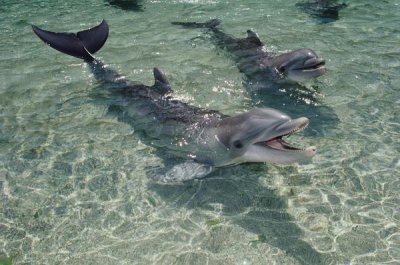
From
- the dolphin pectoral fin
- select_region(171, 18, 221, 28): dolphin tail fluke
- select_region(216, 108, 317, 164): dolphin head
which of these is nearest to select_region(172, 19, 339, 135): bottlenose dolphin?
select_region(216, 108, 317, 164): dolphin head

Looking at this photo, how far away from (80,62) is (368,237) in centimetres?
741

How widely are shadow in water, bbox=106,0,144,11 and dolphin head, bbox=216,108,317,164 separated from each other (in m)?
9.42

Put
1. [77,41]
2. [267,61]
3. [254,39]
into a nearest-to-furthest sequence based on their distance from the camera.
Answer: [267,61] → [77,41] → [254,39]

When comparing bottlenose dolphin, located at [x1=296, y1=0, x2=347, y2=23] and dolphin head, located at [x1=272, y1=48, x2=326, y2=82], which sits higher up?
dolphin head, located at [x1=272, y1=48, x2=326, y2=82]

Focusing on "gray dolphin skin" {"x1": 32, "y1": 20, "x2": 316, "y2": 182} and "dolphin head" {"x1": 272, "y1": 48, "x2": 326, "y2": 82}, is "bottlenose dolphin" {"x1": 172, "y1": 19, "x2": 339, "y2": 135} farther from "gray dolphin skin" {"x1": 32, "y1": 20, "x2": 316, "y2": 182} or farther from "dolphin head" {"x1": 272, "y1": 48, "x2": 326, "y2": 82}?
"gray dolphin skin" {"x1": 32, "y1": 20, "x2": 316, "y2": 182}

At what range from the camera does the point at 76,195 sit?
19.3ft

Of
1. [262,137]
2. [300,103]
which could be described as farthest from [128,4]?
[262,137]

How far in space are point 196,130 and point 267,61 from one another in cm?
326

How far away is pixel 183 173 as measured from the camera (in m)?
6.02

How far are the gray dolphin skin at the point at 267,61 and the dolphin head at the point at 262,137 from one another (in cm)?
260

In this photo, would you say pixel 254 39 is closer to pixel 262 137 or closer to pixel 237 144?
pixel 237 144

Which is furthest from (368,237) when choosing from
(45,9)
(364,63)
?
(45,9)

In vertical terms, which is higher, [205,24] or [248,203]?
[205,24]

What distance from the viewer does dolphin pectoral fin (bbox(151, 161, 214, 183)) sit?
5.96 m
